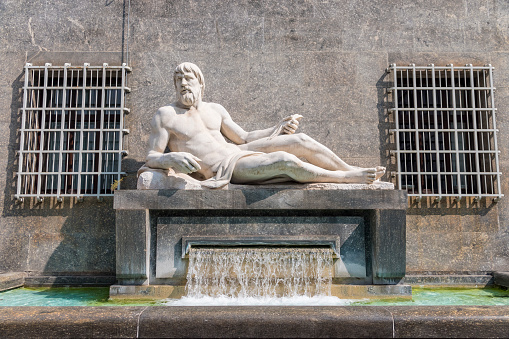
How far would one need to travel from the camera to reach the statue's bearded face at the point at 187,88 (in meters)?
5.95

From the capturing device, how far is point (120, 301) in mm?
5254

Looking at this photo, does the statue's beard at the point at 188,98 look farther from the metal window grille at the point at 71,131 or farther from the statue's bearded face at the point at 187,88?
the metal window grille at the point at 71,131

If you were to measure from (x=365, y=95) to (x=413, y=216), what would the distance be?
1.97 m

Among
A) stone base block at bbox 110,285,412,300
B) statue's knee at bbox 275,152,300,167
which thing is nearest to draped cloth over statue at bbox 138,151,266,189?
statue's knee at bbox 275,152,300,167

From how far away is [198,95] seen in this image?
6.07 m

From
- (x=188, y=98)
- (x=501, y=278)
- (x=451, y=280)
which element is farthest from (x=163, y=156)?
(x=501, y=278)

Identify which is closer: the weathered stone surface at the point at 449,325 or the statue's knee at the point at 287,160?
the weathered stone surface at the point at 449,325

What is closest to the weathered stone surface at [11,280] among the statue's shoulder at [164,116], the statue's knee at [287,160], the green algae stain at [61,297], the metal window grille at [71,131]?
the green algae stain at [61,297]

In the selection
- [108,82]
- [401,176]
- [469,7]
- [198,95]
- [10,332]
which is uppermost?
[469,7]

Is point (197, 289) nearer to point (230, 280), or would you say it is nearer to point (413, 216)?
point (230, 280)

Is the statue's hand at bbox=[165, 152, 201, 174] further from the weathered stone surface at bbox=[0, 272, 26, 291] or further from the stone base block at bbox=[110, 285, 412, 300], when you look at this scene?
the weathered stone surface at bbox=[0, 272, 26, 291]

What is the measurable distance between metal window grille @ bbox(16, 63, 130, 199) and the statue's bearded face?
4.96 feet

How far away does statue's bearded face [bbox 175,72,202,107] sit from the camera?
19.5ft

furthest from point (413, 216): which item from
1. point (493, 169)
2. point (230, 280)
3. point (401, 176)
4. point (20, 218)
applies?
point (20, 218)
